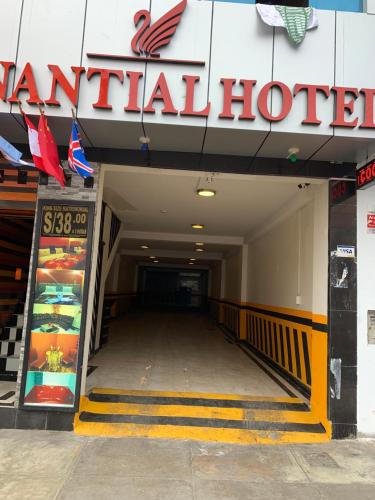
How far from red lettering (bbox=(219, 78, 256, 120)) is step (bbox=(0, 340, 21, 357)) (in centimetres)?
411

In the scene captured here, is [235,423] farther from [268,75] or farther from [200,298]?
[200,298]

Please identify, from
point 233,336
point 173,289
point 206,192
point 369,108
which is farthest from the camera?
point 173,289

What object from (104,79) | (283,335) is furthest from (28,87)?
(283,335)

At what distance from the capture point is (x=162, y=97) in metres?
3.53

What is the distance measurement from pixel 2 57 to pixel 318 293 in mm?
4156

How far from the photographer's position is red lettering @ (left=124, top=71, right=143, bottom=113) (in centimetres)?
350

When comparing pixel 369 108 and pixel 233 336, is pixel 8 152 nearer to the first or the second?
pixel 369 108

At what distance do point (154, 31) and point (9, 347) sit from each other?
4369mm

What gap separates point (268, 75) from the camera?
3621 mm

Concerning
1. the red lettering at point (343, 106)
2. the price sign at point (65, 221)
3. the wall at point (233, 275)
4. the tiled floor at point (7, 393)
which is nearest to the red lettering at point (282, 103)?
the red lettering at point (343, 106)

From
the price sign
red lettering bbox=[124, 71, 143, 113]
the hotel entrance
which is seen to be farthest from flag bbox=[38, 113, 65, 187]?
the hotel entrance

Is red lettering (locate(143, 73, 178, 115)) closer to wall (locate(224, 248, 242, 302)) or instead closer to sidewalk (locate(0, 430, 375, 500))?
sidewalk (locate(0, 430, 375, 500))

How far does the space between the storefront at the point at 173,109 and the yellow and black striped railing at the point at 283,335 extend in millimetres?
891

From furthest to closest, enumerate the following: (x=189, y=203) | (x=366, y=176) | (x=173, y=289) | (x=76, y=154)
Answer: (x=173, y=289), (x=189, y=203), (x=366, y=176), (x=76, y=154)
